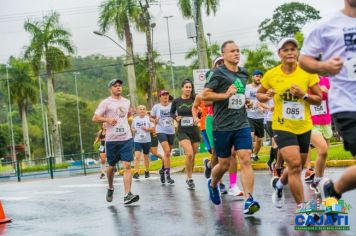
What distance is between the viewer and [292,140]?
6965 mm

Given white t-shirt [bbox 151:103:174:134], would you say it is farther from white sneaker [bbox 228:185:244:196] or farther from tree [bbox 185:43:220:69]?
tree [bbox 185:43:220:69]

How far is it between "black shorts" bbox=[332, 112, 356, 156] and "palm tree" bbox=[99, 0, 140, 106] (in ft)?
115

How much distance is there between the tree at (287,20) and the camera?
99.2 meters

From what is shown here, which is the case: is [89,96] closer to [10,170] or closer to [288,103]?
[10,170]

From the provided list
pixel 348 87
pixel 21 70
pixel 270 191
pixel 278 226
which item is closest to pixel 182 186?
pixel 270 191

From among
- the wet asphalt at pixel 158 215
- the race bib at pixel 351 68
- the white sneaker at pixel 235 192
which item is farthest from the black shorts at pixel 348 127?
the white sneaker at pixel 235 192

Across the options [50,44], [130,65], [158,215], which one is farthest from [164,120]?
[50,44]

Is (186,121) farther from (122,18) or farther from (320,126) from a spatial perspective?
(122,18)

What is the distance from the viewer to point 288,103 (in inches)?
283

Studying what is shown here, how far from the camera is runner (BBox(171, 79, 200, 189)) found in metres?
12.2

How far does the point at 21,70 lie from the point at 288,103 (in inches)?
2454

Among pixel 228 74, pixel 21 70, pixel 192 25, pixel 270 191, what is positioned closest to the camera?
pixel 228 74

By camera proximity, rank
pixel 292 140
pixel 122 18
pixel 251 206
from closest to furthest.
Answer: pixel 292 140, pixel 251 206, pixel 122 18

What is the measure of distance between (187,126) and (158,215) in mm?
3818
